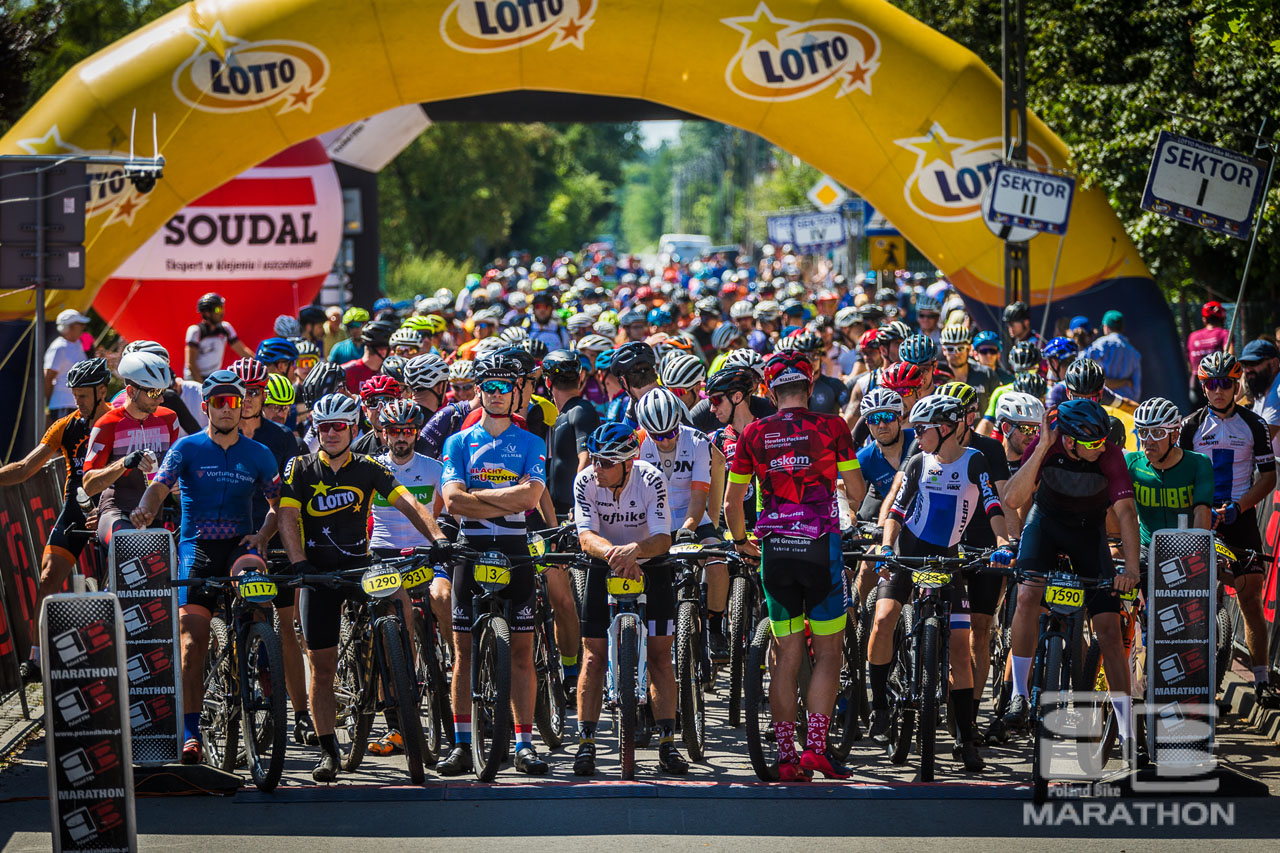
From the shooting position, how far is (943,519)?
869 cm

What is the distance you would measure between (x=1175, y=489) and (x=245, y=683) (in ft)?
17.7

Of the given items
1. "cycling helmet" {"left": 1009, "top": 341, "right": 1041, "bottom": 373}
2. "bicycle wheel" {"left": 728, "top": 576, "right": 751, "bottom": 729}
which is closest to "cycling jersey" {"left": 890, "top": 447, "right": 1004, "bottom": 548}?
"bicycle wheel" {"left": 728, "top": 576, "right": 751, "bottom": 729}

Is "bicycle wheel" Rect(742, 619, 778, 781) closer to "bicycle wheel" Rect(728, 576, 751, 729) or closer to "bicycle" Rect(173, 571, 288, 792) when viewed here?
"bicycle wheel" Rect(728, 576, 751, 729)

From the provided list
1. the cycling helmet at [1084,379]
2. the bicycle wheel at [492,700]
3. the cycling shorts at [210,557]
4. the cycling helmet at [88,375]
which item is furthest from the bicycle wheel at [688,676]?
the cycling helmet at [88,375]

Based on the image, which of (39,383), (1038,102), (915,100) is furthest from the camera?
(1038,102)

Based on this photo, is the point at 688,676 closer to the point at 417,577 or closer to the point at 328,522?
the point at 417,577

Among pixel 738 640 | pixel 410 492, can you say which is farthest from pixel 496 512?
pixel 738 640

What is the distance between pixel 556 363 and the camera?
1085cm

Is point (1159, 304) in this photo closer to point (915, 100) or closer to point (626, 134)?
point (915, 100)

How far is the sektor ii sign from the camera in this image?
51.6ft

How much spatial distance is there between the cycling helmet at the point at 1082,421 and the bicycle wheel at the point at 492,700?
3079 millimetres

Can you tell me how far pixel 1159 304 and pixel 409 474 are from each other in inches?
376

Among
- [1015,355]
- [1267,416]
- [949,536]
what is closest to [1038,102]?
[1015,355]

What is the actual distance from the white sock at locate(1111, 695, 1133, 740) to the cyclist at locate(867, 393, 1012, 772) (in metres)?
0.80
